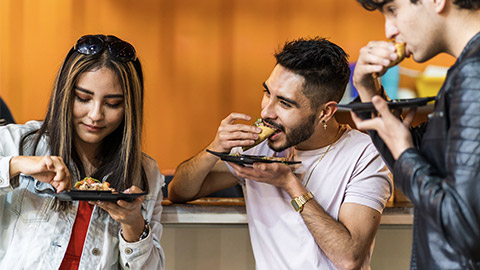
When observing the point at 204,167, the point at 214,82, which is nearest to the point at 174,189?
the point at 204,167

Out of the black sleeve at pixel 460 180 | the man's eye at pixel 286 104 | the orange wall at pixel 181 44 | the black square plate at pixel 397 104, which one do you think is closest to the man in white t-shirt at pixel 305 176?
the man's eye at pixel 286 104

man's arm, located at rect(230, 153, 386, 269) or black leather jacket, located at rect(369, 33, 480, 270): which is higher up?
black leather jacket, located at rect(369, 33, 480, 270)

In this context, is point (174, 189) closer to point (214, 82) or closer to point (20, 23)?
point (214, 82)

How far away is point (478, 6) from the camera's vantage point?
1329 millimetres

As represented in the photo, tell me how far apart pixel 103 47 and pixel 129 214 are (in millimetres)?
669

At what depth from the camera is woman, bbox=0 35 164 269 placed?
2068mm

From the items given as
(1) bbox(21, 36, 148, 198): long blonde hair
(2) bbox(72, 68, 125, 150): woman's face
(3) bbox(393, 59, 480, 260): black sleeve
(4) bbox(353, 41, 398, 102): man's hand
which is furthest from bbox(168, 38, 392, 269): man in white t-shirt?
(3) bbox(393, 59, 480, 260): black sleeve

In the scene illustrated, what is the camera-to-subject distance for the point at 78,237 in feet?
7.07

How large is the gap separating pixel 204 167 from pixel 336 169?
59cm

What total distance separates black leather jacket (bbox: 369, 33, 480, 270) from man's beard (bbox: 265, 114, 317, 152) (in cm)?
112

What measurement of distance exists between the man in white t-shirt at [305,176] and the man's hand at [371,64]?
2.24 ft

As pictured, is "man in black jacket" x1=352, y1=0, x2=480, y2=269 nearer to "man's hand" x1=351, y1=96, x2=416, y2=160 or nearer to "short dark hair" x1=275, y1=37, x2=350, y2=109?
"man's hand" x1=351, y1=96, x2=416, y2=160

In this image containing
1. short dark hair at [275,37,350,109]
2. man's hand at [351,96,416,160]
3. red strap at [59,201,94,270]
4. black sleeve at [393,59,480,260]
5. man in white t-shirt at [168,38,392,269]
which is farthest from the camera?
short dark hair at [275,37,350,109]

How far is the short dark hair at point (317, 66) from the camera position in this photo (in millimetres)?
2553
